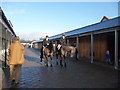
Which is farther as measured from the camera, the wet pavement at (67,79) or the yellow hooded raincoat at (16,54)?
the yellow hooded raincoat at (16,54)

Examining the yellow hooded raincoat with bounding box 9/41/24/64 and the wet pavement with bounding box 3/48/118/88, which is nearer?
A: the wet pavement with bounding box 3/48/118/88

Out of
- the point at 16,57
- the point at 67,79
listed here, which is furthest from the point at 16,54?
the point at 67,79

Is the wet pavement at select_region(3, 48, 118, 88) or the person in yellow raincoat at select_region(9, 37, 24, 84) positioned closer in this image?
the wet pavement at select_region(3, 48, 118, 88)

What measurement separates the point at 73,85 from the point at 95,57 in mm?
10915

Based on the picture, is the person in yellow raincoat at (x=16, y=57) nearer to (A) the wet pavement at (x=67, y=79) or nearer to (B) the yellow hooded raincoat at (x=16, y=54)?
(B) the yellow hooded raincoat at (x=16, y=54)

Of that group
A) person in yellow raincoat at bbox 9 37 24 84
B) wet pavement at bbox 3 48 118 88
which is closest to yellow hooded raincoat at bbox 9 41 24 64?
person in yellow raincoat at bbox 9 37 24 84

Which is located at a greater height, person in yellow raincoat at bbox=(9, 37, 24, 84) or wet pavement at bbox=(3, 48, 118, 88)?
person in yellow raincoat at bbox=(9, 37, 24, 84)

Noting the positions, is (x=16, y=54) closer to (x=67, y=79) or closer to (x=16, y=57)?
(x=16, y=57)

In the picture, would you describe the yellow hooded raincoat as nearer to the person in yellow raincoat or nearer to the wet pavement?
the person in yellow raincoat

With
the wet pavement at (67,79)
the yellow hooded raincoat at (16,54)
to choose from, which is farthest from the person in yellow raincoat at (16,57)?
the wet pavement at (67,79)

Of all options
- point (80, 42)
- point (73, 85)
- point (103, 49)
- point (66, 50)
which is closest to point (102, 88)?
point (73, 85)

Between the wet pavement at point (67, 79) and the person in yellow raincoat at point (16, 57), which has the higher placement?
the person in yellow raincoat at point (16, 57)

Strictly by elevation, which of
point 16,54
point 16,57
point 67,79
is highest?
point 16,54

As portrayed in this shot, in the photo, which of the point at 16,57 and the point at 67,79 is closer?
the point at 16,57
